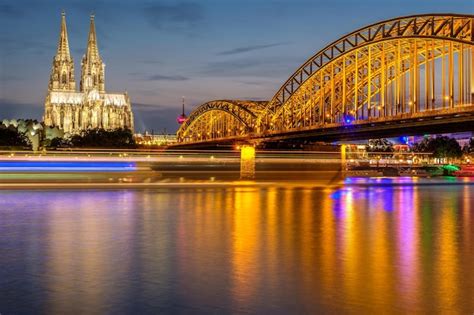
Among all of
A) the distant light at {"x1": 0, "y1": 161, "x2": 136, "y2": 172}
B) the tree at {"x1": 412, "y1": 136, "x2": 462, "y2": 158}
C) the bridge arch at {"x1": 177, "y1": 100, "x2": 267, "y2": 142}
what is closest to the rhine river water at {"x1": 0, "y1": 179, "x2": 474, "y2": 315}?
the distant light at {"x1": 0, "y1": 161, "x2": 136, "y2": 172}

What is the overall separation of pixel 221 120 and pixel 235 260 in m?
154

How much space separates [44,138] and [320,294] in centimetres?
17577

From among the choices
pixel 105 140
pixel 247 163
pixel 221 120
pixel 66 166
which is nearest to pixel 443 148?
pixel 221 120

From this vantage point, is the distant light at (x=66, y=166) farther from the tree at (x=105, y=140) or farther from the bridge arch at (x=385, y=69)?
the tree at (x=105, y=140)

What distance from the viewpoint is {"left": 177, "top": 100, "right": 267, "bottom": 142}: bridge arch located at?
136m

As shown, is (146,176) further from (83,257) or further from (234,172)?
(83,257)

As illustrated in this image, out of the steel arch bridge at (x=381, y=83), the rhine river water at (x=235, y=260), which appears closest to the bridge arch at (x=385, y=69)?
the steel arch bridge at (x=381, y=83)

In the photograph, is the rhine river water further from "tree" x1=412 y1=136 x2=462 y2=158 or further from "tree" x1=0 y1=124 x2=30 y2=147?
"tree" x1=0 y1=124 x2=30 y2=147

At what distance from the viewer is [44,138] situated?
176750 mm

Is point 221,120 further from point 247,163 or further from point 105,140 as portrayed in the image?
point 247,163

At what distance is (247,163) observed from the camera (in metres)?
40.5

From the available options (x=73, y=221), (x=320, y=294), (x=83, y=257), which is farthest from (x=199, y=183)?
(x=320, y=294)

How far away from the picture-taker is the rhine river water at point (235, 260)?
8.10m

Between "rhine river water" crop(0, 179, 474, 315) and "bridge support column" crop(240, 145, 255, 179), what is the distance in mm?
19669
